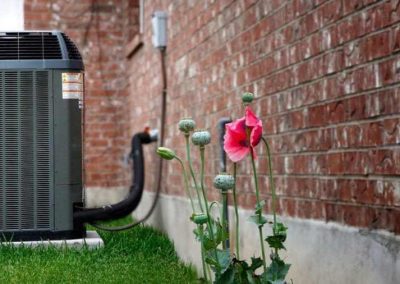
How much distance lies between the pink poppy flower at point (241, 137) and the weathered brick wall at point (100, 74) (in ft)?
20.3

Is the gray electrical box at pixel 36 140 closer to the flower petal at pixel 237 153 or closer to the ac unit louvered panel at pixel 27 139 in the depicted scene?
the ac unit louvered panel at pixel 27 139

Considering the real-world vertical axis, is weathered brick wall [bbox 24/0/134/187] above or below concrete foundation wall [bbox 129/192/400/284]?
above

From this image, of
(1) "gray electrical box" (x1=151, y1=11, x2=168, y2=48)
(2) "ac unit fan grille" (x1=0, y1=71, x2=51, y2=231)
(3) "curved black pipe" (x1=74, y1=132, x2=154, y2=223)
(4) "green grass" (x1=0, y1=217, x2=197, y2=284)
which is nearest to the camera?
(4) "green grass" (x1=0, y1=217, x2=197, y2=284)

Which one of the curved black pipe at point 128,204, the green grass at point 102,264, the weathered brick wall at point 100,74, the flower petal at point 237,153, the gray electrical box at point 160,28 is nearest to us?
Answer: the flower petal at point 237,153

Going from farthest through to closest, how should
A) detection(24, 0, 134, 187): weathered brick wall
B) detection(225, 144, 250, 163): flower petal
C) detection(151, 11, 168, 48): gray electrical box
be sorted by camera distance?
detection(24, 0, 134, 187): weathered brick wall < detection(151, 11, 168, 48): gray electrical box < detection(225, 144, 250, 163): flower petal

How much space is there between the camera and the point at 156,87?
7215mm

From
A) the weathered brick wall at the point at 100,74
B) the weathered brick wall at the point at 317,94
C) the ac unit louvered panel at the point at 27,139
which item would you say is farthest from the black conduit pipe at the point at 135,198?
the weathered brick wall at the point at 100,74

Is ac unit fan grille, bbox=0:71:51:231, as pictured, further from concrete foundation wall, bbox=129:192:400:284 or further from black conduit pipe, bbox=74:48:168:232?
concrete foundation wall, bbox=129:192:400:284

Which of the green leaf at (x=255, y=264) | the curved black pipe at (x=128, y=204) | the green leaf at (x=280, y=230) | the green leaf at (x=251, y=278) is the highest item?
the curved black pipe at (x=128, y=204)

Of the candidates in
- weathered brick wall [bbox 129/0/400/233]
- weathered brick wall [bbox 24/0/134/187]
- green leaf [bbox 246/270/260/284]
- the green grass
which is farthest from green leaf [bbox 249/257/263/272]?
weathered brick wall [bbox 24/0/134/187]

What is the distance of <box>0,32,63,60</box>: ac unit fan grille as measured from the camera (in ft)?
16.9

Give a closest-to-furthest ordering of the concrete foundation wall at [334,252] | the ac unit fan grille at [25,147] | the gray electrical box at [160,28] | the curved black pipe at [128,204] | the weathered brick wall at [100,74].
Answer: the concrete foundation wall at [334,252] < the ac unit fan grille at [25,147] < the curved black pipe at [128,204] < the gray electrical box at [160,28] < the weathered brick wall at [100,74]

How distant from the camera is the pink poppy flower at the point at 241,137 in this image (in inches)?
110

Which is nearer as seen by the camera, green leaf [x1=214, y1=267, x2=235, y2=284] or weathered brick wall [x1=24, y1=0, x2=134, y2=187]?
green leaf [x1=214, y1=267, x2=235, y2=284]
